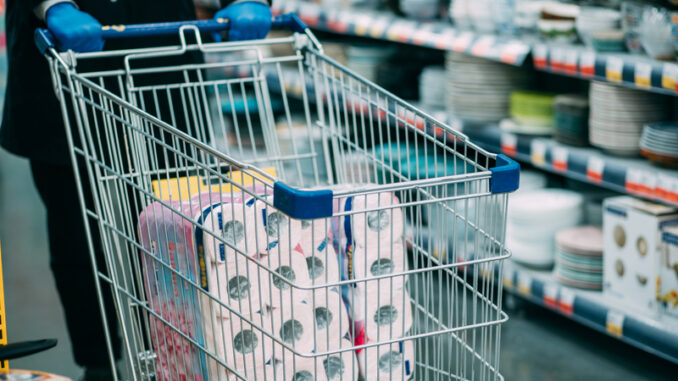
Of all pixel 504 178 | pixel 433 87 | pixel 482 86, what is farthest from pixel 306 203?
pixel 433 87

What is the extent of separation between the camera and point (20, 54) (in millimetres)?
2334

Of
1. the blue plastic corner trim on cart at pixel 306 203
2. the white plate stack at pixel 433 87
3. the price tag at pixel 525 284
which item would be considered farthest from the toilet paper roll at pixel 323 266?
the white plate stack at pixel 433 87

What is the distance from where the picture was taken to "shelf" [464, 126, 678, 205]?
271 centimetres

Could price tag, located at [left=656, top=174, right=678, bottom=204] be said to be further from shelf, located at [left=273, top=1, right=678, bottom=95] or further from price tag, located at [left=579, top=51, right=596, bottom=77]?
price tag, located at [left=579, top=51, right=596, bottom=77]

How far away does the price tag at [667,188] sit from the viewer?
2635 millimetres

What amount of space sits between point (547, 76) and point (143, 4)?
2214 mm

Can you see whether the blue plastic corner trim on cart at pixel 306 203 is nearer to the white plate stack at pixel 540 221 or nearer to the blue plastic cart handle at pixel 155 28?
the blue plastic cart handle at pixel 155 28

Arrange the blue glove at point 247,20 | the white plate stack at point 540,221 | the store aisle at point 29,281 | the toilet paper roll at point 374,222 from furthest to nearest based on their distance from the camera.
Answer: the white plate stack at point 540,221
the store aisle at point 29,281
the blue glove at point 247,20
the toilet paper roll at point 374,222

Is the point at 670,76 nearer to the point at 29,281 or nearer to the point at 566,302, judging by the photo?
the point at 566,302

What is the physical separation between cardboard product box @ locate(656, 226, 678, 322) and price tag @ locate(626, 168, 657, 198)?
0.46ft

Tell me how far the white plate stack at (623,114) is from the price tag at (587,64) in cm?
9

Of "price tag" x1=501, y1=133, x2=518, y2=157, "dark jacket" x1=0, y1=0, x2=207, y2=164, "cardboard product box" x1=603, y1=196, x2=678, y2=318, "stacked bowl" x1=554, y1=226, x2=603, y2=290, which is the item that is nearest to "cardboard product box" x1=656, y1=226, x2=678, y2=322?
"cardboard product box" x1=603, y1=196, x2=678, y2=318

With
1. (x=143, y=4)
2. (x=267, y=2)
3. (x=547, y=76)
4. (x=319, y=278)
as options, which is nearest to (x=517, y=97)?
(x=547, y=76)

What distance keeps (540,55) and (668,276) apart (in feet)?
3.16
